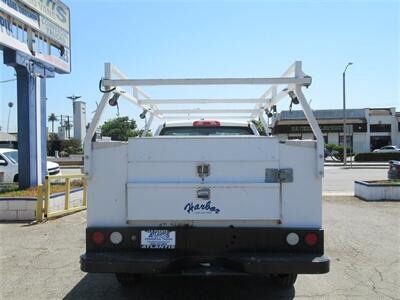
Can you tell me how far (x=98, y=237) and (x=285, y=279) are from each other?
2239 millimetres

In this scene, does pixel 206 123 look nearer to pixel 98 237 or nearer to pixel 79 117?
pixel 98 237

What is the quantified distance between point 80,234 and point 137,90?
332cm

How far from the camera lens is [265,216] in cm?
455

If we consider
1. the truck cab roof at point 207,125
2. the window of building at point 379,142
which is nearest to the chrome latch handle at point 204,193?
the truck cab roof at point 207,125

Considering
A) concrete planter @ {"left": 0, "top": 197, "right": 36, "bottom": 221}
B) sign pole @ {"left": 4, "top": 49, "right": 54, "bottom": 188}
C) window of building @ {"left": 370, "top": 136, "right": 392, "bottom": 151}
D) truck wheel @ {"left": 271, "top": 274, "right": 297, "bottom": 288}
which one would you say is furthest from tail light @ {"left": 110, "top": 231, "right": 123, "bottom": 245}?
window of building @ {"left": 370, "top": 136, "right": 392, "bottom": 151}

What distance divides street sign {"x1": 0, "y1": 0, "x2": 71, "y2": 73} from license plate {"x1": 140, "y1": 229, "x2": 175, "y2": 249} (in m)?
9.15

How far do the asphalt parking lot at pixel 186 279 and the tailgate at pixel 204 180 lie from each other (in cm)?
120

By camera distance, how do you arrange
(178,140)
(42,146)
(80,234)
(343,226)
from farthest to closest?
(42,146) < (343,226) < (80,234) < (178,140)

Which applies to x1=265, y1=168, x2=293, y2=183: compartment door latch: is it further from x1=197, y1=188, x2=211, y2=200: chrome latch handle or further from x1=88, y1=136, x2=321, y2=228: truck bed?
x1=197, y1=188, x2=211, y2=200: chrome latch handle

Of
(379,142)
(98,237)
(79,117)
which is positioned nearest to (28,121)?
(98,237)

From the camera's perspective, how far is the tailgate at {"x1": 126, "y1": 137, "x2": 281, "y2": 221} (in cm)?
455

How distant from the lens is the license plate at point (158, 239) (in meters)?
4.55

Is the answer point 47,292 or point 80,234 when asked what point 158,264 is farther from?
point 80,234

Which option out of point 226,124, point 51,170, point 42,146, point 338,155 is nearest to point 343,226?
point 226,124
